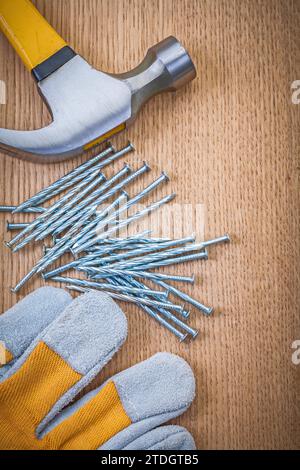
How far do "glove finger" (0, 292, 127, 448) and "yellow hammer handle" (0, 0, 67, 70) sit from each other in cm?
49

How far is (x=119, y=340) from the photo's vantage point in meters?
1.04

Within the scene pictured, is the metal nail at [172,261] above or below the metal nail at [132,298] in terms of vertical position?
above

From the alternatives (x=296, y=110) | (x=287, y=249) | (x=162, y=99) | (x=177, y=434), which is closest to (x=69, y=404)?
(x=177, y=434)

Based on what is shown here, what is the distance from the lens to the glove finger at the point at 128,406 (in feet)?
3.35

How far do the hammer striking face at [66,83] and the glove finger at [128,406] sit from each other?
1.59 feet

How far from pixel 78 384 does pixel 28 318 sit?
0.17m

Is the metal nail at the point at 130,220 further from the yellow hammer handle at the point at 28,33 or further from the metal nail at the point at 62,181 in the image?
the yellow hammer handle at the point at 28,33

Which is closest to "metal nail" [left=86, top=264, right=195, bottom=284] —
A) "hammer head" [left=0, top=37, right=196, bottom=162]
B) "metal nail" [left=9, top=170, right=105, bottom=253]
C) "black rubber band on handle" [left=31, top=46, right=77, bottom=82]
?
"metal nail" [left=9, top=170, right=105, bottom=253]

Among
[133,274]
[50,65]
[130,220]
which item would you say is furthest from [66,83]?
[133,274]

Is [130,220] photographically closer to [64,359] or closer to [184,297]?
[184,297]

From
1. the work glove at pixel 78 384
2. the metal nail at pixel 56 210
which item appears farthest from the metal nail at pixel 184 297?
the metal nail at pixel 56 210

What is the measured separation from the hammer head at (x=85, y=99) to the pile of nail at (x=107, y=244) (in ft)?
0.28

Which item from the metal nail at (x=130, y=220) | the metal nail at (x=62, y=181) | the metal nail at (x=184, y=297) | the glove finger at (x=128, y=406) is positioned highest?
the metal nail at (x=62, y=181)

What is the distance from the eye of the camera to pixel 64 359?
1035 mm
